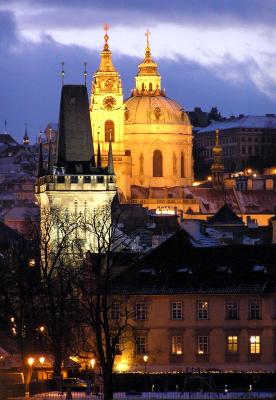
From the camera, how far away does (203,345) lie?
343 ft

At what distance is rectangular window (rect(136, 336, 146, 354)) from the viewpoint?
342 feet

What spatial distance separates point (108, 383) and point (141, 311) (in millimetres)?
17642

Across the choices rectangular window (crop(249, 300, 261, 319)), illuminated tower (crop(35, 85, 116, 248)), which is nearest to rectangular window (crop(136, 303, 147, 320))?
rectangular window (crop(249, 300, 261, 319))

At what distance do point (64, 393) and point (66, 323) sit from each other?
13.8m

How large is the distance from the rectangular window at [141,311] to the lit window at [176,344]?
169 cm

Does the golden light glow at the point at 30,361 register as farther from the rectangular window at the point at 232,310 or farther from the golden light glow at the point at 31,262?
the golden light glow at the point at 31,262

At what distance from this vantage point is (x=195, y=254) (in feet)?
359

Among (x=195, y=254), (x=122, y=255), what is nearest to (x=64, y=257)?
(x=122, y=255)

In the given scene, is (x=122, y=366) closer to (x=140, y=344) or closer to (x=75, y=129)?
(x=140, y=344)

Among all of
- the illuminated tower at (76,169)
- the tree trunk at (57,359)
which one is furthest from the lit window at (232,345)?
the illuminated tower at (76,169)

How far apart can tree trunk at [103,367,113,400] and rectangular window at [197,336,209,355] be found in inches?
588

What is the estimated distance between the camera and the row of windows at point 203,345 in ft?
340

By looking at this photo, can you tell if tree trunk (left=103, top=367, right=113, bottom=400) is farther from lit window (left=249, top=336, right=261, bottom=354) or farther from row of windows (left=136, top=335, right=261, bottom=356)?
lit window (left=249, top=336, right=261, bottom=354)

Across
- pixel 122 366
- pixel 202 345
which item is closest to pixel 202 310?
pixel 202 345
